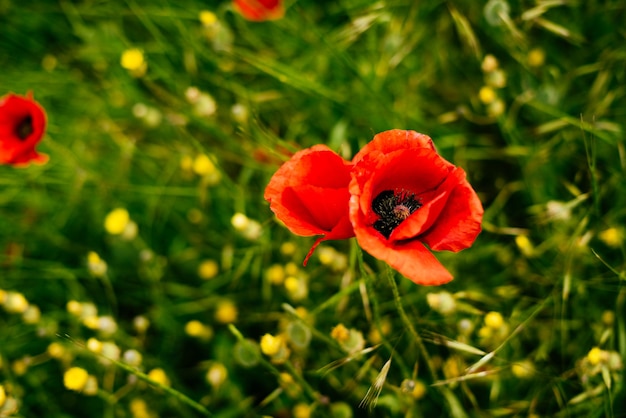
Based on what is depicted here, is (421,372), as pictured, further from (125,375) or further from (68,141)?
(68,141)

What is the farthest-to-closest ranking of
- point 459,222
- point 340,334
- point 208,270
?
point 208,270 < point 340,334 < point 459,222

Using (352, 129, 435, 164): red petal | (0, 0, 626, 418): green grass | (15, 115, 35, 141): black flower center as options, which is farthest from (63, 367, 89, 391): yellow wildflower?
(352, 129, 435, 164): red petal

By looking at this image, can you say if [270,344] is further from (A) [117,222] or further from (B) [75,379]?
(A) [117,222]

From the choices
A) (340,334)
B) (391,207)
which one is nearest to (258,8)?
(391,207)

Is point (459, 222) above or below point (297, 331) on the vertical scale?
above

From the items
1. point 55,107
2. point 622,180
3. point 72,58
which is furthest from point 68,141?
point 622,180
